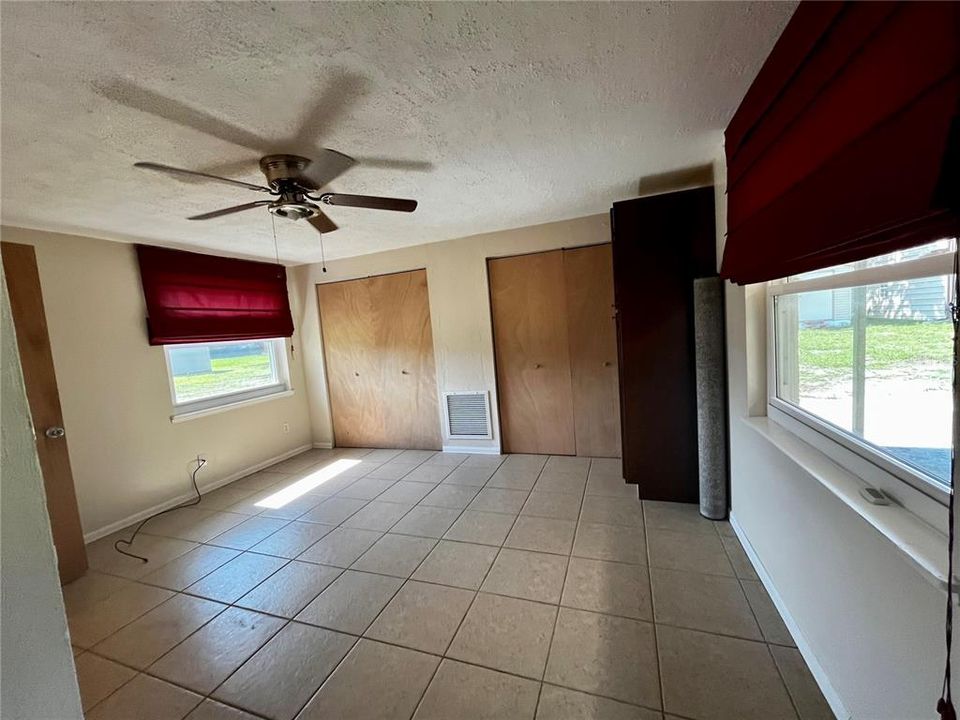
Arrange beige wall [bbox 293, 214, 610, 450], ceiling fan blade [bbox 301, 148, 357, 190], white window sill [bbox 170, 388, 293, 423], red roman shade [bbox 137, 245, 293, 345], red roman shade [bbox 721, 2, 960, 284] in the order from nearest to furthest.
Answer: red roman shade [bbox 721, 2, 960, 284] < ceiling fan blade [bbox 301, 148, 357, 190] < red roman shade [bbox 137, 245, 293, 345] < white window sill [bbox 170, 388, 293, 423] < beige wall [bbox 293, 214, 610, 450]

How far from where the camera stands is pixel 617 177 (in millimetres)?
2506

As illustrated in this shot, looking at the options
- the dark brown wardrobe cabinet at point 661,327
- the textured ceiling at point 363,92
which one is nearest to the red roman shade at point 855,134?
the textured ceiling at point 363,92

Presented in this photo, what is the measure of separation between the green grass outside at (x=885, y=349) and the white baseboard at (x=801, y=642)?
95cm

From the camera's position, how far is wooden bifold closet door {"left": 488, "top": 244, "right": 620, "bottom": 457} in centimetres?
354

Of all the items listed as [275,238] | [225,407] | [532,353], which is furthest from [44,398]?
[532,353]

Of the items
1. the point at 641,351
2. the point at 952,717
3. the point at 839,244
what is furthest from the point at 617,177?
the point at 952,717

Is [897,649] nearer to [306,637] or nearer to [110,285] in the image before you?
[306,637]

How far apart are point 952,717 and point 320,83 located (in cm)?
236

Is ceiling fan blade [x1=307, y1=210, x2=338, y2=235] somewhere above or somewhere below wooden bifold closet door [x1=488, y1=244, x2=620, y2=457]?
above

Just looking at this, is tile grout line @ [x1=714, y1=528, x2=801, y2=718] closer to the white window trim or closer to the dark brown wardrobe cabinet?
the dark brown wardrobe cabinet

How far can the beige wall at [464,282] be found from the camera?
11.8ft

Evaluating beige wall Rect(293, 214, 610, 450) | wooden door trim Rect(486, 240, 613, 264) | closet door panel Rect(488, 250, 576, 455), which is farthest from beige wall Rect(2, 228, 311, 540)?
wooden door trim Rect(486, 240, 613, 264)

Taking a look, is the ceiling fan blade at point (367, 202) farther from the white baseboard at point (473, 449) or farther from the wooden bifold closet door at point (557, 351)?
the white baseboard at point (473, 449)

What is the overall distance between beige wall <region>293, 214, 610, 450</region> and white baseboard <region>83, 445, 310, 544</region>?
186 centimetres
